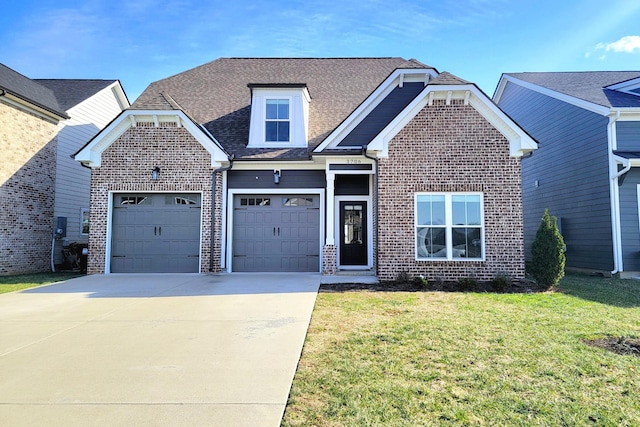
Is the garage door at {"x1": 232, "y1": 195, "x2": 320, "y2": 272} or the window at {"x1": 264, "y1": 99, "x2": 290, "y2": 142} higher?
the window at {"x1": 264, "y1": 99, "x2": 290, "y2": 142}

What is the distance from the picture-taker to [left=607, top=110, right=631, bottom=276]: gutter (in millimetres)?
11656

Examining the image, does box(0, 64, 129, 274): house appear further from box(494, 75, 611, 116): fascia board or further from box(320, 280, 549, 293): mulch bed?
box(494, 75, 611, 116): fascia board

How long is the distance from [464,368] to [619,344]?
2.32 meters

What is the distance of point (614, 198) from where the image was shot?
11.8 m

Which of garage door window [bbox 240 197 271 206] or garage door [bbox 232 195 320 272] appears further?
garage door window [bbox 240 197 271 206]

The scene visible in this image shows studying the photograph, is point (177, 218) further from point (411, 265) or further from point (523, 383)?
point (523, 383)

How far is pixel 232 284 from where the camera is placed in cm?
973

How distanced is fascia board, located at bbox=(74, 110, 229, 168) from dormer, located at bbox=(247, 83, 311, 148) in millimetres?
1317

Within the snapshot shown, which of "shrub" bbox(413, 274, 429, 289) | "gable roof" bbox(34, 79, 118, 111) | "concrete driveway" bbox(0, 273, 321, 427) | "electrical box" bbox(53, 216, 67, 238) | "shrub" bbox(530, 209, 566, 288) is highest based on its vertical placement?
"gable roof" bbox(34, 79, 118, 111)

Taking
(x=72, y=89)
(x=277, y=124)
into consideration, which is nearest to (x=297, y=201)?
(x=277, y=124)

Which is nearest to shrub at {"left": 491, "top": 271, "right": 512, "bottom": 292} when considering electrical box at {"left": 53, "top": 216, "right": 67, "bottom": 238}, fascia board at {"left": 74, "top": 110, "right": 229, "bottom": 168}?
fascia board at {"left": 74, "top": 110, "right": 229, "bottom": 168}

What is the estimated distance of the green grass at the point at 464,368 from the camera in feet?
10.2

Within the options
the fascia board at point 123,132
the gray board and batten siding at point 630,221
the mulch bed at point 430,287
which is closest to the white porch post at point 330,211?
the mulch bed at point 430,287

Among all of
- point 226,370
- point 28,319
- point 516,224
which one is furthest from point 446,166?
point 28,319
